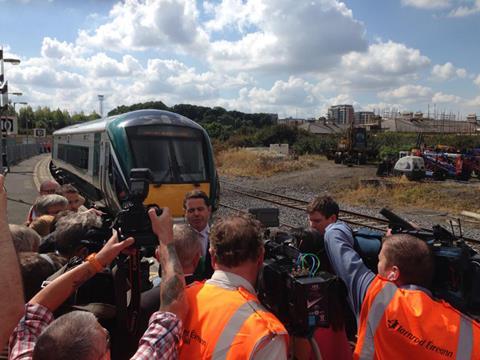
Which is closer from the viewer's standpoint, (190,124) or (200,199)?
(200,199)

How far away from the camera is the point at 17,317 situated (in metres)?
2.03

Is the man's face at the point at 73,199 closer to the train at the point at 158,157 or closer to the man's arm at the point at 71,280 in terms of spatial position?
the train at the point at 158,157

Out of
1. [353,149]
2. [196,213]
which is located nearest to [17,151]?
[353,149]

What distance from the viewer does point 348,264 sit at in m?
2.83

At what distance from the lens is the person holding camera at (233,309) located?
6.18ft

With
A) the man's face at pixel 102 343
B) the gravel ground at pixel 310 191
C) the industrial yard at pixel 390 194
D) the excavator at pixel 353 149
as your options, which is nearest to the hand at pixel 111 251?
the man's face at pixel 102 343

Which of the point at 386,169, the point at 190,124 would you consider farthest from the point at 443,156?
the point at 190,124

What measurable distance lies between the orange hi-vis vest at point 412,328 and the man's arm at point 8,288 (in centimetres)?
168

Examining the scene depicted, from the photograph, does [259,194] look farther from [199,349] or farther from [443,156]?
[199,349]

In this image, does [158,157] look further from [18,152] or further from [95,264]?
[18,152]

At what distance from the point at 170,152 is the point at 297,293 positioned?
9256 mm

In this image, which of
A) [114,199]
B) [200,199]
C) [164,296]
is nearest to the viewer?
[164,296]

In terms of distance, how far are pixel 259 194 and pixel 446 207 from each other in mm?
7937

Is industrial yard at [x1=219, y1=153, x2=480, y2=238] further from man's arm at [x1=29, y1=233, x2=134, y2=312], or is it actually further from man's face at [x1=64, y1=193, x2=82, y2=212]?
man's arm at [x1=29, y1=233, x2=134, y2=312]
